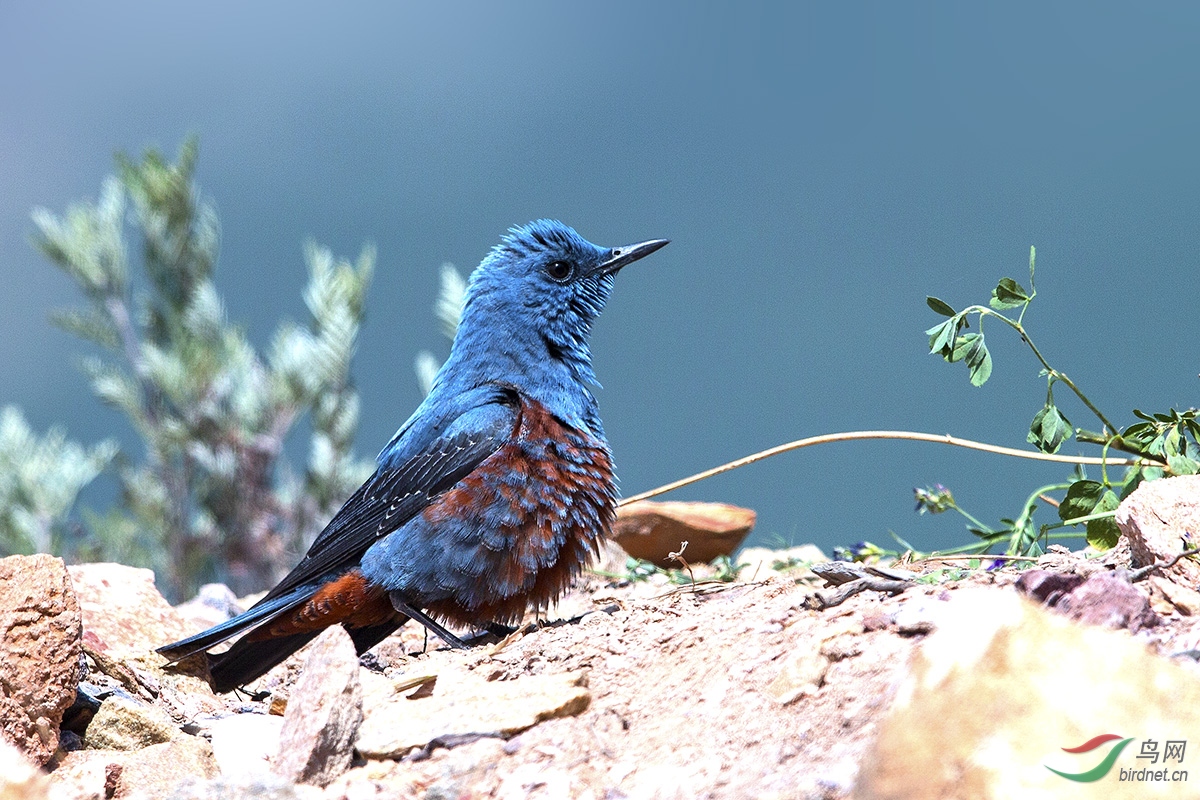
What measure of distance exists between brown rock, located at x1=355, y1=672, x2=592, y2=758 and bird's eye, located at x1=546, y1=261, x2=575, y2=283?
6.64ft

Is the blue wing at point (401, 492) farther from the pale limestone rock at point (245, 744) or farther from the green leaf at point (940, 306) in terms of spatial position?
the green leaf at point (940, 306)

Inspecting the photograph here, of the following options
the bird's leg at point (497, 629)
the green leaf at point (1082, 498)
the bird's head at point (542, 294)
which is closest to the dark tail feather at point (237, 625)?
the bird's leg at point (497, 629)

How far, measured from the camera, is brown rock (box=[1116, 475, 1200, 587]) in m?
2.64

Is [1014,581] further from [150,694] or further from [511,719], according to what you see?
[150,694]

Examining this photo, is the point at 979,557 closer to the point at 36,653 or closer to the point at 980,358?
the point at 980,358

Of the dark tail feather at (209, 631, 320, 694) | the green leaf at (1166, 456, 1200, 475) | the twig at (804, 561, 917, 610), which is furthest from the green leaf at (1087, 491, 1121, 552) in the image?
the dark tail feather at (209, 631, 320, 694)

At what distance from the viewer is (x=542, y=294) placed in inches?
163

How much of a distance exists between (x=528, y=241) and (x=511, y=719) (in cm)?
231

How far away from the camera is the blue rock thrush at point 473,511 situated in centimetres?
358

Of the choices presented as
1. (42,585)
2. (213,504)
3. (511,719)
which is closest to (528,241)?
(42,585)

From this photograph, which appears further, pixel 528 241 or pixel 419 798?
pixel 528 241

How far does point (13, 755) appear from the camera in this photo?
6.78ft


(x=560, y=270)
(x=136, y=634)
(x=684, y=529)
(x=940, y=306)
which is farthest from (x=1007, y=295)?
(x=136, y=634)

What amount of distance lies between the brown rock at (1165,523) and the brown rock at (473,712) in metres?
1.33
